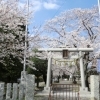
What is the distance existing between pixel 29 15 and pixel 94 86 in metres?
4.19

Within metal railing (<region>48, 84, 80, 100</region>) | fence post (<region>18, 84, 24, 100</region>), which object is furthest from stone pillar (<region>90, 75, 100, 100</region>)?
metal railing (<region>48, 84, 80, 100</region>)

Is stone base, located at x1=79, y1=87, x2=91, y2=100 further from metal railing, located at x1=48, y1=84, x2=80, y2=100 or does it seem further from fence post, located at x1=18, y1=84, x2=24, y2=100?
fence post, located at x1=18, y1=84, x2=24, y2=100

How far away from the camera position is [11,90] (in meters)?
7.12

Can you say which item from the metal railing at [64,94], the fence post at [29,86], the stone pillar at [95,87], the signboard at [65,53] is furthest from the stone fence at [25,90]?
the signboard at [65,53]

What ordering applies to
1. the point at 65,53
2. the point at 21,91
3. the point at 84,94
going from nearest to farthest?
the point at 21,91 < the point at 84,94 < the point at 65,53

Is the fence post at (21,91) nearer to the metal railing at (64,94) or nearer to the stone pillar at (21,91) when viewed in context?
the stone pillar at (21,91)

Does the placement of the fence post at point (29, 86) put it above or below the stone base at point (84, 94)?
above

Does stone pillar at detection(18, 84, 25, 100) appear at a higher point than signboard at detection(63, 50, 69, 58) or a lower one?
lower

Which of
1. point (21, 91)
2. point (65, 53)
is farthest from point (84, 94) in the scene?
point (21, 91)

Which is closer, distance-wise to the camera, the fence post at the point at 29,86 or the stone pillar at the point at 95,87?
the fence post at the point at 29,86

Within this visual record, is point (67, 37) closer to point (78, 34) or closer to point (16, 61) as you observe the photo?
point (78, 34)

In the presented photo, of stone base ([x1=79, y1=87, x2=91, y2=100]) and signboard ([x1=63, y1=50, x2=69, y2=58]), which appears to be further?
signboard ([x1=63, y1=50, x2=69, y2=58])

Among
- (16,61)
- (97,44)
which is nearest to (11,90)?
(16,61)

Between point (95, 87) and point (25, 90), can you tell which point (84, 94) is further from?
point (25, 90)
